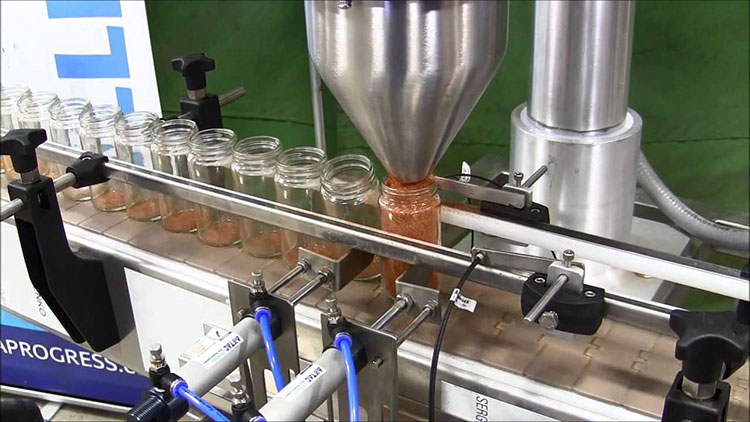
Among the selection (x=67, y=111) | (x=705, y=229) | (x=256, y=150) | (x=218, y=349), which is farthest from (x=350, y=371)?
(x=67, y=111)

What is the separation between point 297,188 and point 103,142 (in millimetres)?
418

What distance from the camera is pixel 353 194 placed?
3.24ft

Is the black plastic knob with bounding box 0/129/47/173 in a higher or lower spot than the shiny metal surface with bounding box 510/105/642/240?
higher

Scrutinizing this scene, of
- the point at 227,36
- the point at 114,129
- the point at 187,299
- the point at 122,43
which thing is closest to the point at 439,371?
the point at 187,299

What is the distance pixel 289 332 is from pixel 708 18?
1264mm

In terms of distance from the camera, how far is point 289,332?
2.77 ft

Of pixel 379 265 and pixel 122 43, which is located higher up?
pixel 122 43

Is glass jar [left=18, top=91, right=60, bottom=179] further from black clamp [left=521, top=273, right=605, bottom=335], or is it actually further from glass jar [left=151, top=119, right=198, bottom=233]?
black clamp [left=521, top=273, right=605, bottom=335]

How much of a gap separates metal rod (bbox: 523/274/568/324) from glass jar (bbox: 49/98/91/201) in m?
0.83

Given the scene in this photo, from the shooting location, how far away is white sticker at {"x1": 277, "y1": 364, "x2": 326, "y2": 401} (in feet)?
2.36

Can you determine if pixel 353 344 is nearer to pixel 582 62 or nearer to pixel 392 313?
pixel 392 313

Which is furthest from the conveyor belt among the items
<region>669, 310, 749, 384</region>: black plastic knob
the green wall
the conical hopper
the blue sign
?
the blue sign

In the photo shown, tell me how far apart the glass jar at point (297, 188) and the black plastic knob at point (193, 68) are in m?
0.25

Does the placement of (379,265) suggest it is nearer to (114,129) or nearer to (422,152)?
(422,152)
